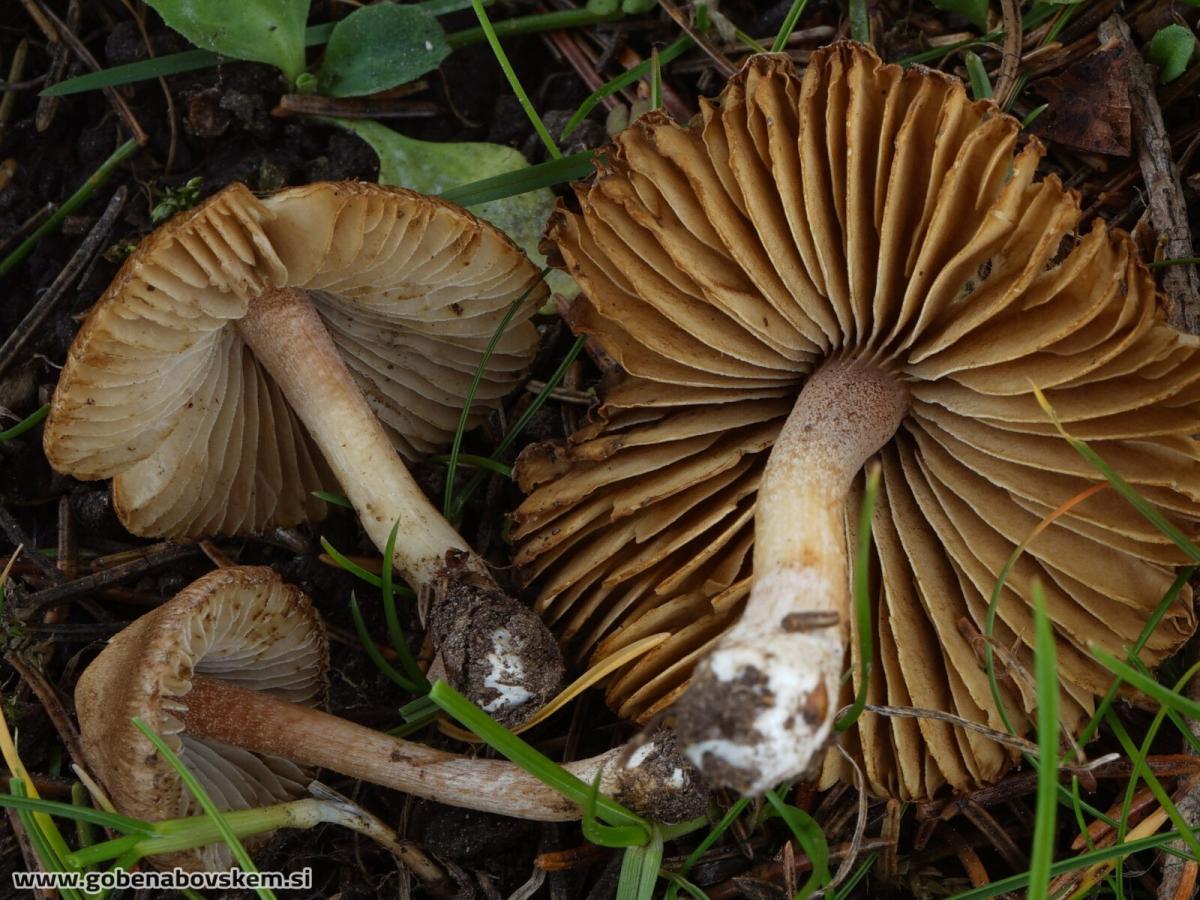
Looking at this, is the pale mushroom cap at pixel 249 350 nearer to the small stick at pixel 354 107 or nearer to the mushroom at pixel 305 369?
the mushroom at pixel 305 369

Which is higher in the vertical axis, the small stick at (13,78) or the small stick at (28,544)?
the small stick at (13,78)

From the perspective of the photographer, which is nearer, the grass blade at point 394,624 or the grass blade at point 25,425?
the grass blade at point 394,624

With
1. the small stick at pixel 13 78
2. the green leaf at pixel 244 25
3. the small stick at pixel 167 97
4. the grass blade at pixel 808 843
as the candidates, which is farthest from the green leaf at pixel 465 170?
the grass blade at pixel 808 843

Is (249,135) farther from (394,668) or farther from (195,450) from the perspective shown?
(394,668)

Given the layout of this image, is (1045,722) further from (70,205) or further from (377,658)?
(70,205)

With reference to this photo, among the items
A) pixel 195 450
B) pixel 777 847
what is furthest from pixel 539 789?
pixel 195 450

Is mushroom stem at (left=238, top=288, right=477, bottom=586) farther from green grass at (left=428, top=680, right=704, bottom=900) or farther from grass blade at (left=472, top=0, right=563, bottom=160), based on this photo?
grass blade at (left=472, top=0, right=563, bottom=160)

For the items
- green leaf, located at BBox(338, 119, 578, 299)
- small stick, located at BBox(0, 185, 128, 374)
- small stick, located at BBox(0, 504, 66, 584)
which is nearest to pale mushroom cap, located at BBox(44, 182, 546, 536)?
small stick, located at BBox(0, 504, 66, 584)
